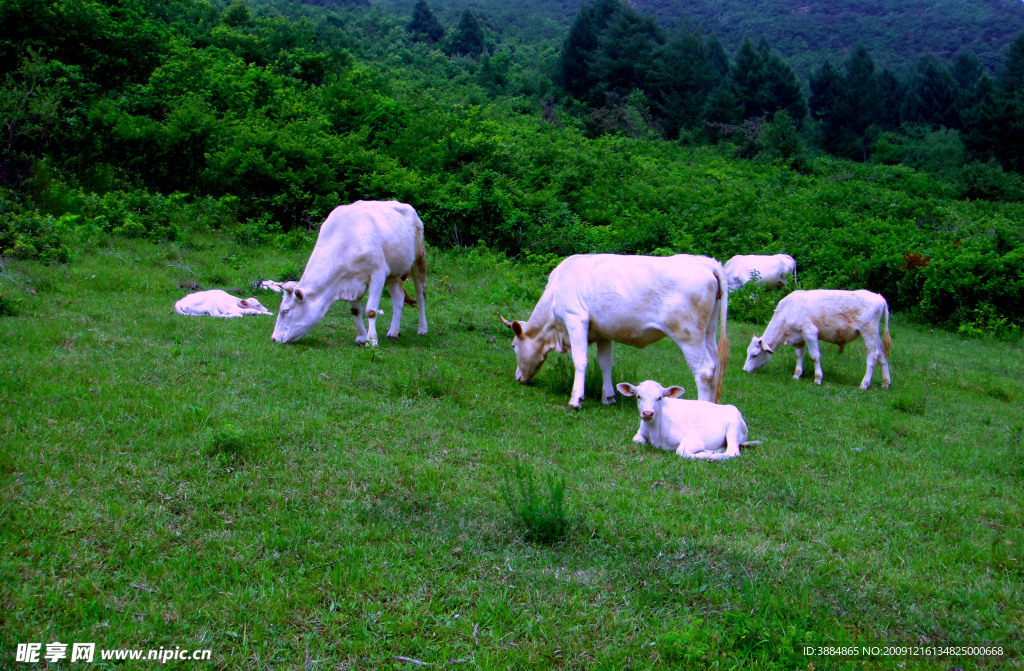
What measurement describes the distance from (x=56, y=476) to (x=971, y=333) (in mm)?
19417

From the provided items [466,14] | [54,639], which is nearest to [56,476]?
[54,639]

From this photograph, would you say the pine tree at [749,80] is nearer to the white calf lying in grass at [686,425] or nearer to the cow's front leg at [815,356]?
the cow's front leg at [815,356]

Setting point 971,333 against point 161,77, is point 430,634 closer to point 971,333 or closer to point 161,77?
point 971,333

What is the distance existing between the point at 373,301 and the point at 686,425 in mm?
5189

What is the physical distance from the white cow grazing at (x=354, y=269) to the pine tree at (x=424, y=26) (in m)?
45.4

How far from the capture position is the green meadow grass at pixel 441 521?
3852mm

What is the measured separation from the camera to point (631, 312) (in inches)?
364

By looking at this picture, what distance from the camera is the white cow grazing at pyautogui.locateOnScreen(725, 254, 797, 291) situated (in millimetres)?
21875

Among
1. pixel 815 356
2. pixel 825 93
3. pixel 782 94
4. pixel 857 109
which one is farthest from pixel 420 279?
pixel 825 93

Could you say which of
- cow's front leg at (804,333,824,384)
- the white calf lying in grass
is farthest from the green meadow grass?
cow's front leg at (804,333,824,384)

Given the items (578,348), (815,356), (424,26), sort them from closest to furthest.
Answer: (578,348), (815,356), (424,26)

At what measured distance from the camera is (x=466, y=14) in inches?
2163

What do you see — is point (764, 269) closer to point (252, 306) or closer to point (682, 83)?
point (252, 306)

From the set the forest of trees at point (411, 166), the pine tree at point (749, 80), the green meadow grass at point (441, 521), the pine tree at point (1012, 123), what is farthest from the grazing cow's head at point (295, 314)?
the pine tree at point (1012, 123)
